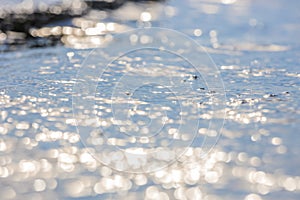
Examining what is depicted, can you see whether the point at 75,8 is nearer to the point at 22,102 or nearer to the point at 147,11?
the point at 147,11

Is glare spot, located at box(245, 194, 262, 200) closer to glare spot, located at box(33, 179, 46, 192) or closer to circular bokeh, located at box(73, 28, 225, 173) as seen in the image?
circular bokeh, located at box(73, 28, 225, 173)

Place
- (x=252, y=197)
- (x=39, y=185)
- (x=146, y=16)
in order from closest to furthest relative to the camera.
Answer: (x=252, y=197) < (x=39, y=185) < (x=146, y=16)

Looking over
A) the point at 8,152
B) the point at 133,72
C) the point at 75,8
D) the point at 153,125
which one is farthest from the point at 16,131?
the point at 75,8

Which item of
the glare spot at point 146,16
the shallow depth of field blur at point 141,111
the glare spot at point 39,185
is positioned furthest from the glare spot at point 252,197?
the glare spot at point 146,16

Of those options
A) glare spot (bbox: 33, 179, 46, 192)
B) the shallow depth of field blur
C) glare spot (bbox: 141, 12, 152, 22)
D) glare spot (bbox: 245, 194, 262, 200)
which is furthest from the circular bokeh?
glare spot (bbox: 141, 12, 152, 22)

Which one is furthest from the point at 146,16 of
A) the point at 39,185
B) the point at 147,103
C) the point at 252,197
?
the point at 252,197

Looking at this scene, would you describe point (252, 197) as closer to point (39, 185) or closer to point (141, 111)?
point (39, 185)

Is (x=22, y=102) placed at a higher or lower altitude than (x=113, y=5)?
lower

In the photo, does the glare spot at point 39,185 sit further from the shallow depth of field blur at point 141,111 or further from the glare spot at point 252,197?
the glare spot at point 252,197
